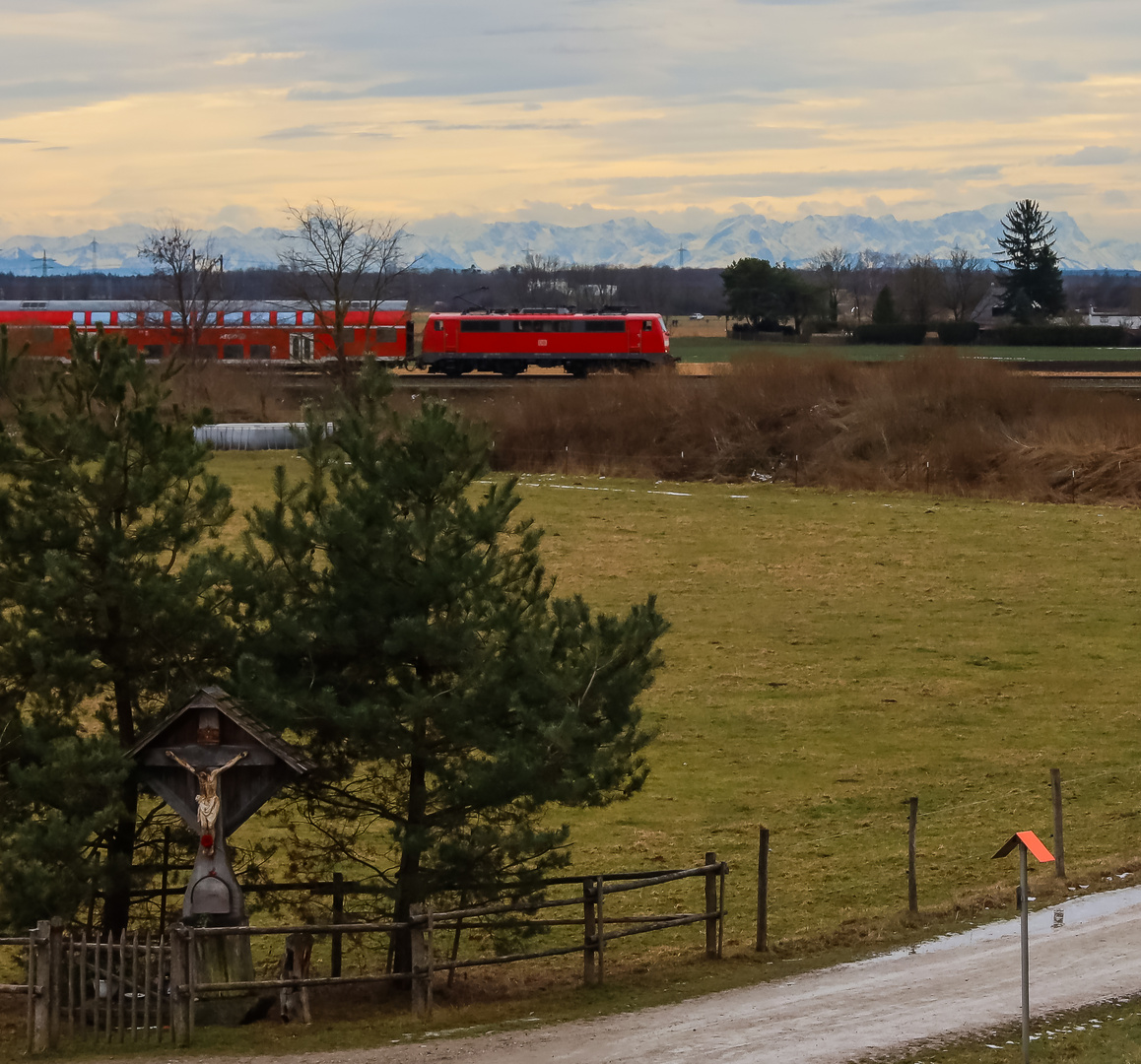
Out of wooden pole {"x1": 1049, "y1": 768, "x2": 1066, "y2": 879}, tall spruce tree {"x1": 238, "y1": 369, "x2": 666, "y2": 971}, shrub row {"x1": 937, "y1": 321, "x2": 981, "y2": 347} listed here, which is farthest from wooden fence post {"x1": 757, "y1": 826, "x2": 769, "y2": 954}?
shrub row {"x1": 937, "y1": 321, "x2": 981, "y2": 347}

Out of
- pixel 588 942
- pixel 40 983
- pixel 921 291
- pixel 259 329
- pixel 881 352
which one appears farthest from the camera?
pixel 921 291

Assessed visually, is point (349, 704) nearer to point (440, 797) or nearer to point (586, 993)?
point (440, 797)

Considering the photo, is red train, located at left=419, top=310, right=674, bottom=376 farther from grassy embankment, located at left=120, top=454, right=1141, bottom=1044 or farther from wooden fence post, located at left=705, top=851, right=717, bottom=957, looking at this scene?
wooden fence post, located at left=705, top=851, right=717, bottom=957

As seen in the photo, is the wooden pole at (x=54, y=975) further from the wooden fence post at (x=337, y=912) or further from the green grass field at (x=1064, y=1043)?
the green grass field at (x=1064, y=1043)

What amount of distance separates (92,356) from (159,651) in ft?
10.3

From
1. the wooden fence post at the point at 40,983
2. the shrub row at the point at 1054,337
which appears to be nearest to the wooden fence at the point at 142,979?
the wooden fence post at the point at 40,983

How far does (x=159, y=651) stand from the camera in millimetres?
15445

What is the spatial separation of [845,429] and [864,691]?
32167mm

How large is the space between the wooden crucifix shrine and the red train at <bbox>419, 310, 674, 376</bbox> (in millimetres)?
62881

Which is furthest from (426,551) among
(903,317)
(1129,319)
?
(1129,319)

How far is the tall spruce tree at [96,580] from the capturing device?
1462cm

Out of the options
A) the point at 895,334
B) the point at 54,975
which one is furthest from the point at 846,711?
the point at 895,334

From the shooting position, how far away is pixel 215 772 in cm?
1389

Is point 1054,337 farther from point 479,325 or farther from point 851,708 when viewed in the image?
point 851,708
